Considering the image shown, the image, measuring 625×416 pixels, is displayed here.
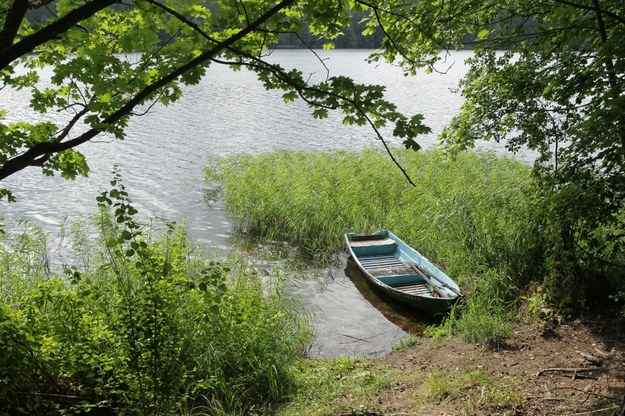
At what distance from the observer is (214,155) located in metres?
20.0

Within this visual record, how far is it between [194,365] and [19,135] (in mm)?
3250

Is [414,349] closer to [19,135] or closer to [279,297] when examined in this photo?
[279,297]

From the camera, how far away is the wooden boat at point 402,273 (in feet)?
29.4

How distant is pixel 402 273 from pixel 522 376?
4756mm

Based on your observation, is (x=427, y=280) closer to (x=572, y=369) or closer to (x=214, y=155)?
(x=572, y=369)

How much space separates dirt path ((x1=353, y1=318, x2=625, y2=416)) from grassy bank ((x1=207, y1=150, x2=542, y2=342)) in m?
0.56

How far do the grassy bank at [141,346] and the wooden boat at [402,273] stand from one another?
2.70 m

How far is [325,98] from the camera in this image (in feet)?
10.9

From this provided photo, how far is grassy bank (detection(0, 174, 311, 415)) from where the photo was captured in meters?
4.39

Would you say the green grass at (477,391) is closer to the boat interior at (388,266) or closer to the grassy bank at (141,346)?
the grassy bank at (141,346)

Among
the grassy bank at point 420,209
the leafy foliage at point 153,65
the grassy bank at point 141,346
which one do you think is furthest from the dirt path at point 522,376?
the leafy foliage at point 153,65

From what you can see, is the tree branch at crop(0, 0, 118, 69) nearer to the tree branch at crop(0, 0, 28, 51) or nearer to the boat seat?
the tree branch at crop(0, 0, 28, 51)

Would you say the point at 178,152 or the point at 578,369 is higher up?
the point at 178,152

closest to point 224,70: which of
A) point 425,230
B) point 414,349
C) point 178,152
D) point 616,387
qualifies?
point 178,152
